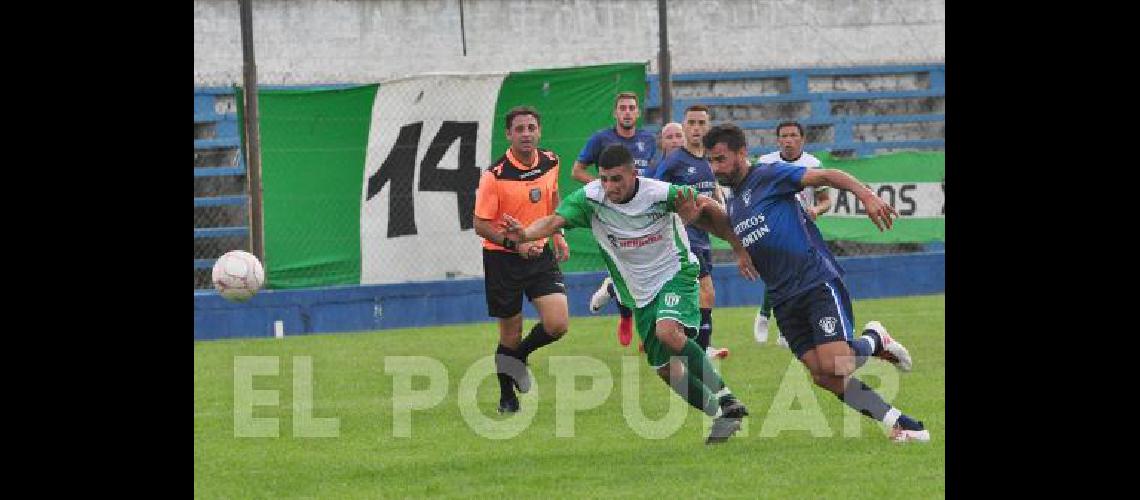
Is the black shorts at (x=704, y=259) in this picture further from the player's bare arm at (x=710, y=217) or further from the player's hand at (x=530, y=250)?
the player's bare arm at (x=710, y=217)

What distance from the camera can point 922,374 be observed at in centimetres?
1345

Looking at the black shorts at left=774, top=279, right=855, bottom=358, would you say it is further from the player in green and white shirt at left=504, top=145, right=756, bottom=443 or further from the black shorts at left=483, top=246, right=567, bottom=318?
the black shorts at left=483, top=246, right=567, bottom=318

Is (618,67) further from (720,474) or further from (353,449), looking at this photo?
(720,474)

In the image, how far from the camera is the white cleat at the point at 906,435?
973 cm

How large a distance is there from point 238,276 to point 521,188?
268 inches

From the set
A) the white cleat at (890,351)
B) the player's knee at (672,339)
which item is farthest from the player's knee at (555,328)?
the white cleat at (890,351)

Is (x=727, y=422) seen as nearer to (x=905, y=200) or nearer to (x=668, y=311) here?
(x=668, y=311)

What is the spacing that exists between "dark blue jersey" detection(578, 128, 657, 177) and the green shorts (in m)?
4.89

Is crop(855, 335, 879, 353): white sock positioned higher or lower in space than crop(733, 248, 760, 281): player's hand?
lower

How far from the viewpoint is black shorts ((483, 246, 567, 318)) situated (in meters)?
13.0

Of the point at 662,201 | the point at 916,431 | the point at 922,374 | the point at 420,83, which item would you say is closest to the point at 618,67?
the point at 420,83

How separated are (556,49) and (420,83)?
565 cm

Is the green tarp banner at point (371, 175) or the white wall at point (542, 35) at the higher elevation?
the white wall at point (542, 35)

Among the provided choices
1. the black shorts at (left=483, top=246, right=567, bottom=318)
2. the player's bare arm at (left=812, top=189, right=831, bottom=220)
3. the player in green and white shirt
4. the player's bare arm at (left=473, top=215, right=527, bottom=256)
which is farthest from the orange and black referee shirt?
the player's bare arm at (left=812, top=189, right=831, bottom=220)
